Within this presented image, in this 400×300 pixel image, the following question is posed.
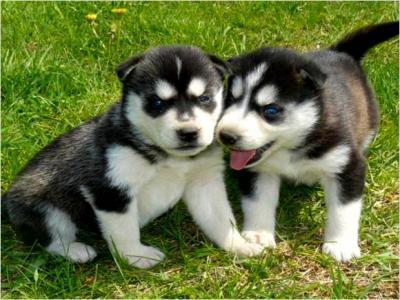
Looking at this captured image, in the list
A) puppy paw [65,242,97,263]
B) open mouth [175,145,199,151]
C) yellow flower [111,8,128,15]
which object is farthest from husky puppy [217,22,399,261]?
yellow flower [111,8,128,15]

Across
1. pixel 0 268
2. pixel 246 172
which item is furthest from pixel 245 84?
pixel 0 268

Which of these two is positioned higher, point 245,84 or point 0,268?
point 245,84

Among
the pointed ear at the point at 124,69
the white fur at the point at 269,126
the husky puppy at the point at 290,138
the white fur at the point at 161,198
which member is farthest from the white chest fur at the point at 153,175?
the pointed ear at the point at 124,69

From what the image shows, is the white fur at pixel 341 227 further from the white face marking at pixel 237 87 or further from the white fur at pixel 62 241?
the white fur at pixel 62 241

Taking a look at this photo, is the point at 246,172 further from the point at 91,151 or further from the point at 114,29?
the point at 114,29

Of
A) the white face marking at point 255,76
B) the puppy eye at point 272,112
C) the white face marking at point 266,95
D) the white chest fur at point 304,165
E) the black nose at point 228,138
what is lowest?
the white chest fur at point 304,165

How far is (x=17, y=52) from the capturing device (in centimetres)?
730

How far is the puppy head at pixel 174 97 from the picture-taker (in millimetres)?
4480

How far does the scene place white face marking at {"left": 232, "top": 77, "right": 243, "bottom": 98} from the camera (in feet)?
15.9

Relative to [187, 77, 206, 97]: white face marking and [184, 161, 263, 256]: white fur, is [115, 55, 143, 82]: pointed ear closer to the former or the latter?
[187, 77, 206, 97]: white face marking

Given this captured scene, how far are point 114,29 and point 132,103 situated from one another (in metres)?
3.00

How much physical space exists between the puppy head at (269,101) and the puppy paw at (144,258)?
3.06 ft

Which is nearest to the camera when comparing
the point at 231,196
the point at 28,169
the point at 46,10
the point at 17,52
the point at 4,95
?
the point at 28,169

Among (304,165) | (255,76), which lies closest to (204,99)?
(255,76)
